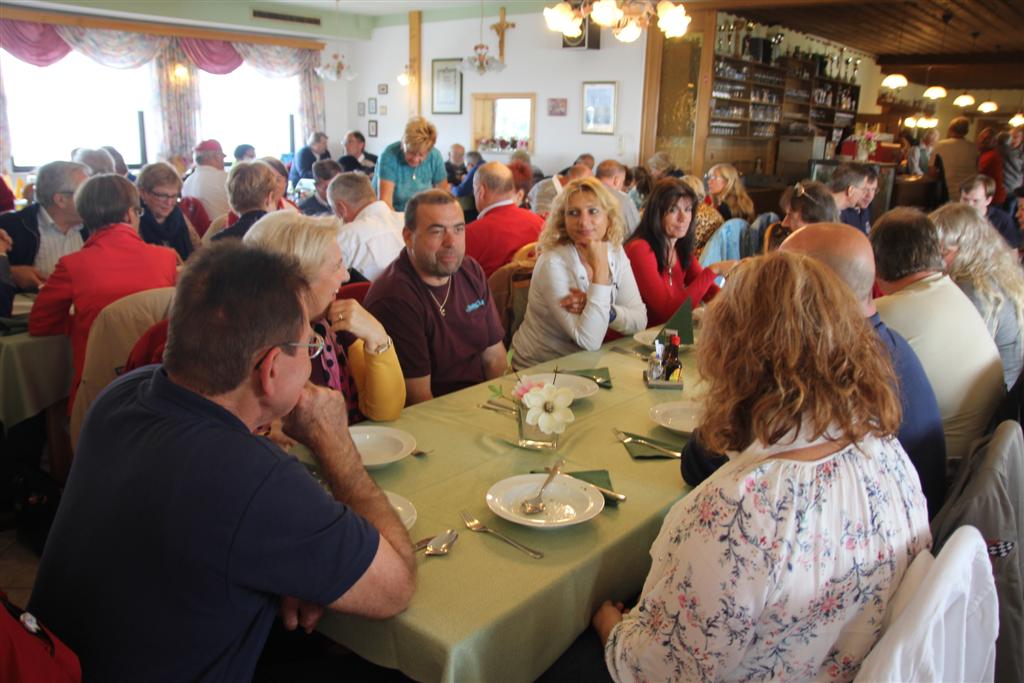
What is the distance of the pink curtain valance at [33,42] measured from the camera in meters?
8.58

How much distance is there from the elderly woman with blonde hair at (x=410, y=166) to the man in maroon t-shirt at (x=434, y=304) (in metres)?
3.57

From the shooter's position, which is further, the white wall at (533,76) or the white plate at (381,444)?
the white wall at (533,76)

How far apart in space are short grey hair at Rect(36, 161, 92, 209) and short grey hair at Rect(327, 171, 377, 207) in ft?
4.14

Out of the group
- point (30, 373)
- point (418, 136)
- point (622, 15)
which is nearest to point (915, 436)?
point (30, 373)

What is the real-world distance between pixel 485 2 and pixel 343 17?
7.84 ft

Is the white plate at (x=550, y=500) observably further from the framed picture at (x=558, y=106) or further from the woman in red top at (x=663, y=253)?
the framed picture at (x=558, y=106)

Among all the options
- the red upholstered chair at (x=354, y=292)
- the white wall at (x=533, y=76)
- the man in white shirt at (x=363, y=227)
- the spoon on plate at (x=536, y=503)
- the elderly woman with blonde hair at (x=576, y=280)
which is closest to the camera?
the spoon on plate at (x=536, y=503)

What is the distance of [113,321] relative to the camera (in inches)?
99.2

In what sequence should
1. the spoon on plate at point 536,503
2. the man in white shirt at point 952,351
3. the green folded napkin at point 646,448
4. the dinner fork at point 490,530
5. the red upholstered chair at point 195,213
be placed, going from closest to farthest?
the dinner fork at point 490,530, the spoon on plate at point 536,503, the green folded napkin at point 646,448, the man in white shirt at point 952,351, the red upholstered chair at point 195,213

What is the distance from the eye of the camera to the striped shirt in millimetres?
3699

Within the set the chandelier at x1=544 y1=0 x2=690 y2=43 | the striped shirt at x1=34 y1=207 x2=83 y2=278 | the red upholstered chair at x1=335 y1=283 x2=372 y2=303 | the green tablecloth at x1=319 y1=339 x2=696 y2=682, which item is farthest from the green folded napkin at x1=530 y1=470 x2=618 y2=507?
the chandelier at x1=544 y1=0 x2=690 y2=43

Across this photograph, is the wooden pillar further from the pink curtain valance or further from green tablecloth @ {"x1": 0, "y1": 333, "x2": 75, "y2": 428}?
green tablecloth @ {"x1": 0, "y1": 333, "x2": 75, "y2": 428}

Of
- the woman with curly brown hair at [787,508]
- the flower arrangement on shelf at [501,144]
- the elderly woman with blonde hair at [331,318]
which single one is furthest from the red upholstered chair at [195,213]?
the flower arrangement on shelf at [501,144]

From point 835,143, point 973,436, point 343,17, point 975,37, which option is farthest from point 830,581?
point 975,37
